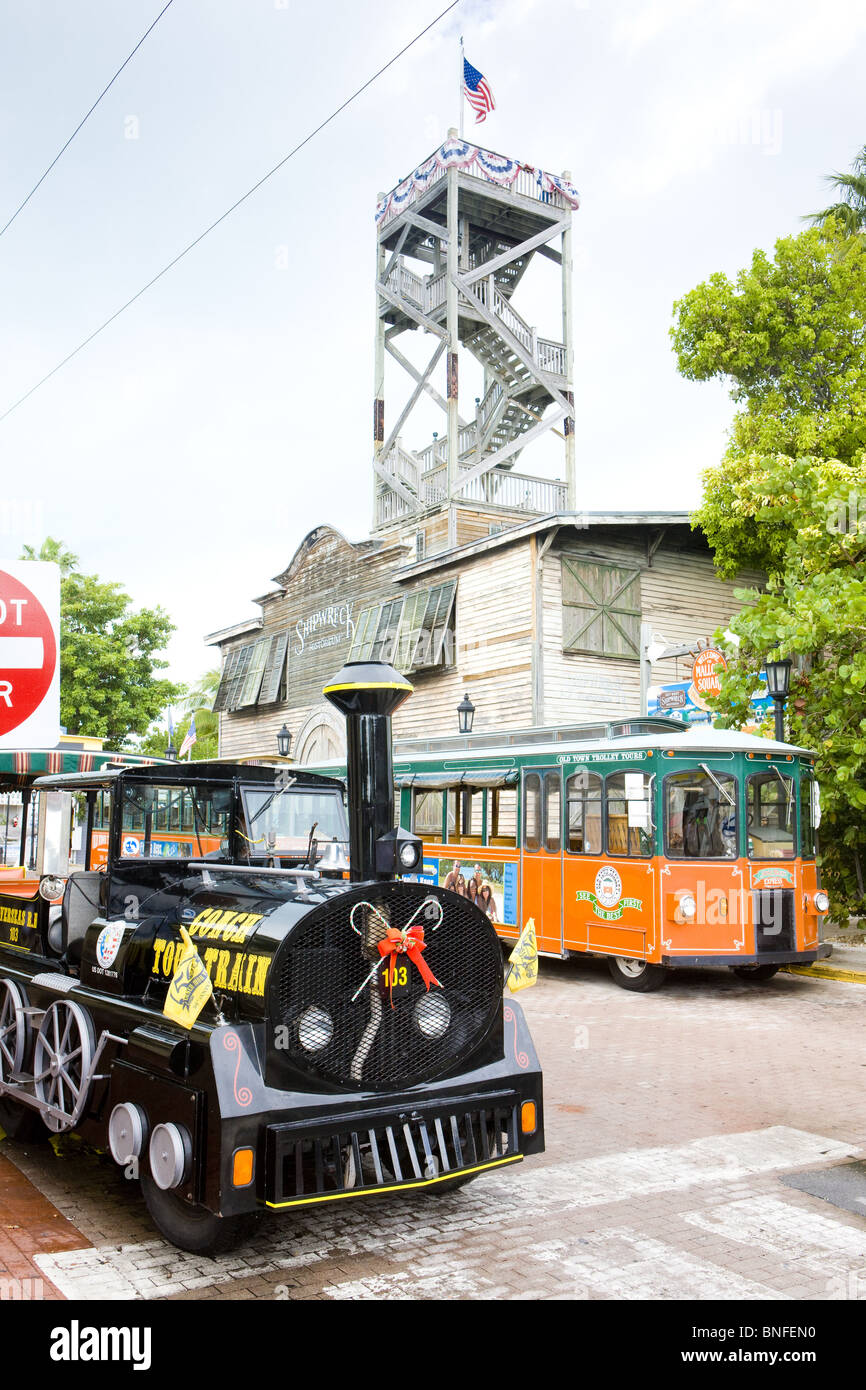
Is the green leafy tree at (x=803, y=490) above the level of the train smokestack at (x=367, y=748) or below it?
above

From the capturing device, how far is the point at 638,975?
11859 mm

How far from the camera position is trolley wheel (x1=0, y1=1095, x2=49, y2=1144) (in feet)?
19.3

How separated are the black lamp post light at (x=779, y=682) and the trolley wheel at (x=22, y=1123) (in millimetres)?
9519

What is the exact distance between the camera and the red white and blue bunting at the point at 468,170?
27.4 meters

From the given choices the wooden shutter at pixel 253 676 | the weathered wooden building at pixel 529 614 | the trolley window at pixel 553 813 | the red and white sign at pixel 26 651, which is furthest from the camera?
the wooden shutter at pixel 253 676

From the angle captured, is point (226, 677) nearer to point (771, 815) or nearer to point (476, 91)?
point (476, 91)

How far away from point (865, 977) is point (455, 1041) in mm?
8922

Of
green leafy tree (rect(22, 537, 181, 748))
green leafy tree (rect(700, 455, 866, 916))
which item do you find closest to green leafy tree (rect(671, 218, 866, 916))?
green leafy tree (rect(700, 455, 866, 916))

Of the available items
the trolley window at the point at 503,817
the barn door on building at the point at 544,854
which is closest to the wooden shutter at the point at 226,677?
the trolley window at the point at 503,817

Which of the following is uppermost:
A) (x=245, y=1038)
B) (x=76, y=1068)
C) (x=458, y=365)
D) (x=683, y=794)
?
(x=458, y=365)

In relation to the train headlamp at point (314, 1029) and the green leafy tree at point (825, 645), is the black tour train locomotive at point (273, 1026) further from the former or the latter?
the green leafy tree at point (825, 645)

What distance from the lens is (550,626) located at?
1947 centimetres

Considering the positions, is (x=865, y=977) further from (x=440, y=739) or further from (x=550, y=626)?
(x=550, y=626)
